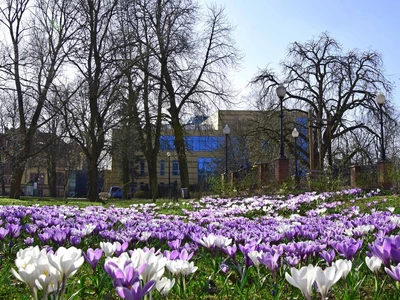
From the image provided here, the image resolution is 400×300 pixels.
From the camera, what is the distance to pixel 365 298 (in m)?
2.38

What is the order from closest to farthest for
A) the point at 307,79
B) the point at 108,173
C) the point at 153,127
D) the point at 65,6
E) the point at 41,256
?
the point at 41,256 < the point at 65,6 < the point at 153,127 < the point at 307,79 < the point at 108,173

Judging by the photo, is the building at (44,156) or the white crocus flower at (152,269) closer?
the white crocus flower at (152,269)

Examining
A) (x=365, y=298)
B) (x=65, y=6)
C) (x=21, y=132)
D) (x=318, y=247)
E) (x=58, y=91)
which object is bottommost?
(x=365, y=298)

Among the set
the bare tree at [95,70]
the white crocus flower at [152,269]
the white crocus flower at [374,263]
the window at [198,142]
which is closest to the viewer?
the white crocus flower at [152,269]

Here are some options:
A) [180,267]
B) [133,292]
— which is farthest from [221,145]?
[133,292]

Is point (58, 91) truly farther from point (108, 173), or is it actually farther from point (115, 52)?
point (108, 173)

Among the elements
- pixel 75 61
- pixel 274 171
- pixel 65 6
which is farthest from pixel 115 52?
pixel 274 171

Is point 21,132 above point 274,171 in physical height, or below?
above

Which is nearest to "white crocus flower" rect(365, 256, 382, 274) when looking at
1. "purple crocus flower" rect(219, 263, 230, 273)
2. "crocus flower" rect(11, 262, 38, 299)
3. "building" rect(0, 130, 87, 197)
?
"purple crocus flower" rect(219, 263, 230, 273)

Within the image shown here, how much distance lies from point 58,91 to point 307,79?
18119 millimetres

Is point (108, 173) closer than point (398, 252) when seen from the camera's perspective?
No

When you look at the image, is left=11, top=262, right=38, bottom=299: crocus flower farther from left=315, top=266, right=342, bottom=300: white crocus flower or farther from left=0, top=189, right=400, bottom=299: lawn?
left=315, top=266, right=342, bottom=300: white crocus flower

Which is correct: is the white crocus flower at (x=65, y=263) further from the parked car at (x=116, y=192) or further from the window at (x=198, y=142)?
the parked car at (x=116, y=192)

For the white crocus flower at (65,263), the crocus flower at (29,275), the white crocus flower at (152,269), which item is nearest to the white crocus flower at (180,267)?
the white crocus flower at (152,269)
